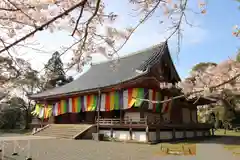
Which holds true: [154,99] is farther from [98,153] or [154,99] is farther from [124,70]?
[98,153]

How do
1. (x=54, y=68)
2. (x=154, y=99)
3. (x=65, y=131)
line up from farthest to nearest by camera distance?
1. (x=65, y=131)
2. (x=154, y=99)
3. (x=54, y=68)

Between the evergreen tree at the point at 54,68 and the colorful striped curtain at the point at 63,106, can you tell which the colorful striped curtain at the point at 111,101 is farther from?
the evergreen tree at the point at 54,68

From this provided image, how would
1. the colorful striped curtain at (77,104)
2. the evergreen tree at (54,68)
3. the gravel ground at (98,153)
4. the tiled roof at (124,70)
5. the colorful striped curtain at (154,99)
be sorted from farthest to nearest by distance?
the colorful striped curtain at (77,104) < the tiled roof at (124,70) < the colorful striped curtain at (154,99) < the gravel ground at (98,153) < the evergreen tree at (54,68)

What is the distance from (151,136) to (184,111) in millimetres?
7331

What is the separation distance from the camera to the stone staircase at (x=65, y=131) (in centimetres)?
1417

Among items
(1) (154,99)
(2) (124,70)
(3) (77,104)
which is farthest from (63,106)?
(1) (154,99)

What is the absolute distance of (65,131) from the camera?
15453 millimetres

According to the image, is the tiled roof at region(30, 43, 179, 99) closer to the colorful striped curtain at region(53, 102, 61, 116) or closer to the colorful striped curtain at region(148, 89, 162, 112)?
the colorful striped curtain at region(53, 102, 61, 116)

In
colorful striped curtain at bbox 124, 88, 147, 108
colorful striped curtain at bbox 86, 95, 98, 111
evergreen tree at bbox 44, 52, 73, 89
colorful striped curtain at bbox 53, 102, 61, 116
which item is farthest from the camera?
colorful striped curtain at bbox 53, 102, 61, 116

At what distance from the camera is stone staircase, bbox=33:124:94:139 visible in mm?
14172

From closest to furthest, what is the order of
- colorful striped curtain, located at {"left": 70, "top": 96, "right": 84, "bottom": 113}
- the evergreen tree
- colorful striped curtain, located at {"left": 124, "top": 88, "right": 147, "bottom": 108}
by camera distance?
the evergreen tree → colorful striped curtain, located at {"left": 124, "top": 88, "right": 147, "bottom": 108} → colorful striped curtain, located at {"left": 70, "top": 96, "right": 84, "bottom": 113}

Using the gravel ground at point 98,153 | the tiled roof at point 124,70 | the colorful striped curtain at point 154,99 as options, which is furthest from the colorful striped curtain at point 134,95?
the gravel ground at point 98,153

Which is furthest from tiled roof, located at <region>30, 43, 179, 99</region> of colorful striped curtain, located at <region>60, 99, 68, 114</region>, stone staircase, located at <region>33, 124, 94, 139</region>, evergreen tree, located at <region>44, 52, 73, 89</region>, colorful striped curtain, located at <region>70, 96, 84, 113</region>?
evergreen tree, located at <region>44, 52, 73, 89</region>

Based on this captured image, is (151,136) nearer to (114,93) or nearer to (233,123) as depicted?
(114,93)
